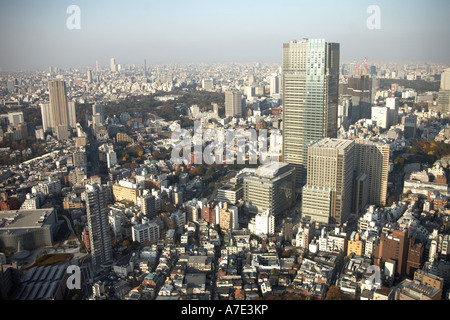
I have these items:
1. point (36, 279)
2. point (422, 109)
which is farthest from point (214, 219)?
point (422, 109)

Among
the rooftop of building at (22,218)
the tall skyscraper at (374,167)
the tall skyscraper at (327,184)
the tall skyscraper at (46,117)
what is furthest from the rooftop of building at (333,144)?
the tall skyscraper at (46,117)

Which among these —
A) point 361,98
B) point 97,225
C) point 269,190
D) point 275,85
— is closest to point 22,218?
point 97,225

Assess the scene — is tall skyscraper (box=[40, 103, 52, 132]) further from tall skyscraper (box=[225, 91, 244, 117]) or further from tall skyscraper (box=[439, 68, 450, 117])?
tall skyscraper (box=[439, 68, 450, 117])

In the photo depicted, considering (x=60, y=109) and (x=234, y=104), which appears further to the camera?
(x=234, y=104)

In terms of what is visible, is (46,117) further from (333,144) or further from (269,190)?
(333,144)

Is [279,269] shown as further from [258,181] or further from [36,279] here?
[36,279]

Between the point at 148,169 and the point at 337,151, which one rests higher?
the point at 337,151
